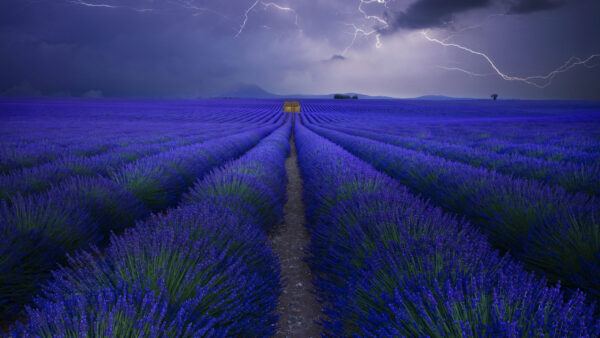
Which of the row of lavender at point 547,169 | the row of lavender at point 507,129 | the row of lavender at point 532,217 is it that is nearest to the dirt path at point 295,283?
the row of lavender at point 532,217

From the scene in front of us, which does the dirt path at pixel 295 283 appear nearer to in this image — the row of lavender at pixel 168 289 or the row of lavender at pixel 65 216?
the row of lavender at pixel 168 289

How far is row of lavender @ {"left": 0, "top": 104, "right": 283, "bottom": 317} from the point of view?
5.65ft

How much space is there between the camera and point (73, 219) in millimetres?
2307

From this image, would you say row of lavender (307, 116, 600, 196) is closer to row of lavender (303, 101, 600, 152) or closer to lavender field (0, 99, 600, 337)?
lavender field (0, 99, 600, 337)

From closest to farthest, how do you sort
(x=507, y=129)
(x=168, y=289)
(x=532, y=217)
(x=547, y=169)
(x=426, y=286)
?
(x=426, y=286)
(x=168, y=289)
(x=532, y=217)
(x=547, y=169)
(x=507, y=129)

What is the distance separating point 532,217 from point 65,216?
3764 millimetres

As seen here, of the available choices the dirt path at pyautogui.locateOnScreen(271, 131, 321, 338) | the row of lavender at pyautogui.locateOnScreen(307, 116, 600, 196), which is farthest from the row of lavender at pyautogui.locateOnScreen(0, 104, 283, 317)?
the row of lavender at pyautogui.locateOnScreen(307, 116, 600, 196)

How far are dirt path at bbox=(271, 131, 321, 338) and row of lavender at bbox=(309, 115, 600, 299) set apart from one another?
1.58m

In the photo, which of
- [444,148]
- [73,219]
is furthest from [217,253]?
[444,148]

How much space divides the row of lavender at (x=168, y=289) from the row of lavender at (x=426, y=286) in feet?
1.53

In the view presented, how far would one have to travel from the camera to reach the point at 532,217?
2096mm

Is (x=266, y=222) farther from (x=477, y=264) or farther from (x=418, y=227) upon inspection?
(x=477, y=264)

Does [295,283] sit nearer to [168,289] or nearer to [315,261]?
[315,261]

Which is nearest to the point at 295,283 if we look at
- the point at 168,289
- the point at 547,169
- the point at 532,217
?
the point at 168,289
